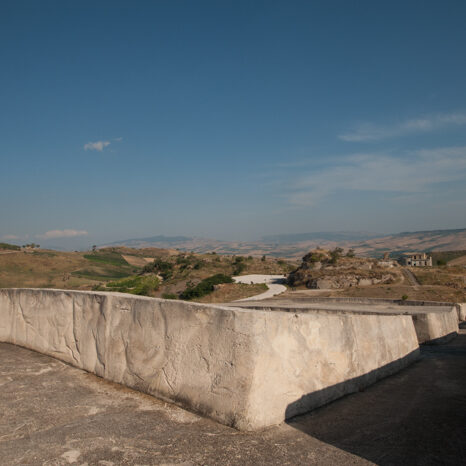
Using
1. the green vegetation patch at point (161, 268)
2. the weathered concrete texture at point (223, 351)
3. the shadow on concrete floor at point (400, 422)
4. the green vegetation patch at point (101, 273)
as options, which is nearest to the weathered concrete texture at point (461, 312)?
the weathered concrete texture at point (223, 351)

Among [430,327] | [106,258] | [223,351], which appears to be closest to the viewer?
[223,351]

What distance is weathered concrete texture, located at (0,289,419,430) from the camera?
3.59 metres

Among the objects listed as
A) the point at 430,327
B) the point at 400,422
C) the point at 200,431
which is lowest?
the point at 430,327

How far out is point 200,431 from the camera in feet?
11.1

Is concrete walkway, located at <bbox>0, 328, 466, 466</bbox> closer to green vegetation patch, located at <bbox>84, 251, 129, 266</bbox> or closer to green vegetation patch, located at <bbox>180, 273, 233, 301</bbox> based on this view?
green vegetation patch, located at <bbox>180, 273, 233, 301</bbox>

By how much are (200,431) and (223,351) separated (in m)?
0.72

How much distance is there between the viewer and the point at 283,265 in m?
71.2

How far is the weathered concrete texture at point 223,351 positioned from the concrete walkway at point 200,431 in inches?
6.8

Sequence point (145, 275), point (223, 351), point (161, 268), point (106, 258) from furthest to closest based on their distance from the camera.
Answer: point (106, 258) < point (161, 268) < point (145, 275) < point (223, 351)

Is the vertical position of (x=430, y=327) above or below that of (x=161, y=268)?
above

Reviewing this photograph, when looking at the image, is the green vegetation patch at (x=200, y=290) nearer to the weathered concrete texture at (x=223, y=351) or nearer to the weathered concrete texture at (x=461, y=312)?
the weathered concrete texture at (x=461, y=312)

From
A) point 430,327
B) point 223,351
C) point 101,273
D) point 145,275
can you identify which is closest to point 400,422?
point 223,351

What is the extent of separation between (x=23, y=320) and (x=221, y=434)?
4.76 meters

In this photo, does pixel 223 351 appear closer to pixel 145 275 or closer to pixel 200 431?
pixel 200 431
